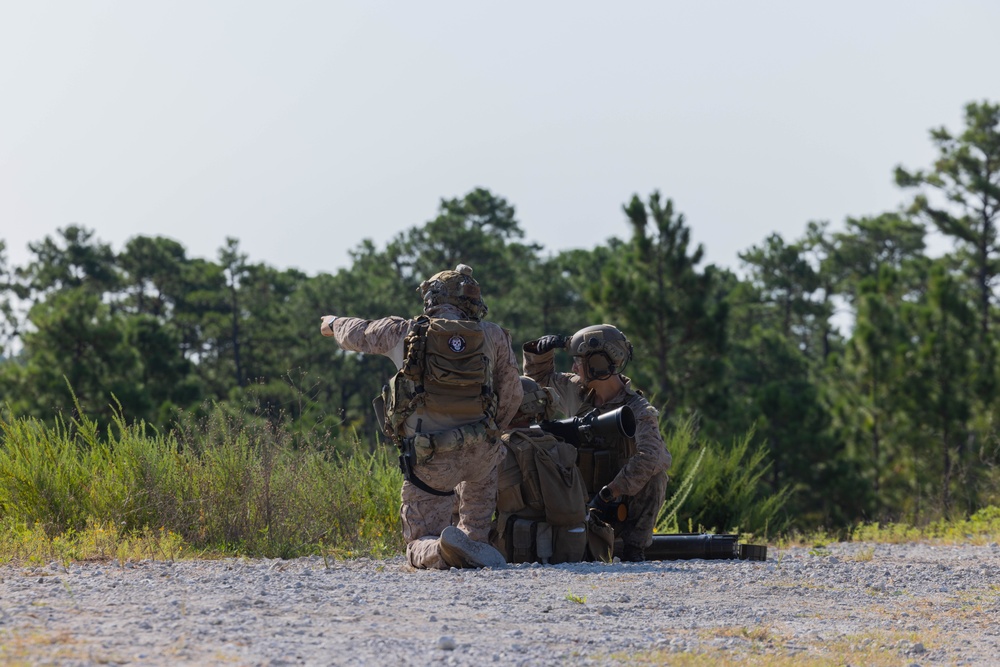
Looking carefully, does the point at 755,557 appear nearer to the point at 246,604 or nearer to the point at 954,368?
the point at 246,604

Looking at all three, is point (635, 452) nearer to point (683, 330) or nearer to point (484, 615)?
point (484, 615)

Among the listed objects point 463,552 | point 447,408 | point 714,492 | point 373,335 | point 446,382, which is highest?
point 373,335

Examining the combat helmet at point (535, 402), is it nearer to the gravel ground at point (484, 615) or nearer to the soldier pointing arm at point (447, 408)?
the soldier pointing arm at point (447, 408)

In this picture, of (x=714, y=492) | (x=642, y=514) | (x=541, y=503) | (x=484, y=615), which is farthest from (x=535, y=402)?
(x=714, y=492)

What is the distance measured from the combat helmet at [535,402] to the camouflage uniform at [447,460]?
0.77ft

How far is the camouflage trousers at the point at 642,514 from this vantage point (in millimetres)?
7609

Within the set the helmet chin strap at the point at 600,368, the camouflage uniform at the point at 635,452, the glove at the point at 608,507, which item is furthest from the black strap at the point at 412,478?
the helmet chin strap at the point at 600,368

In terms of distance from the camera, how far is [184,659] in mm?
3795

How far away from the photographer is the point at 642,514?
762cm

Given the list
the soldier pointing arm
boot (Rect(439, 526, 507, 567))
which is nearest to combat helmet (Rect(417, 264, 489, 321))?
the soldier pointing arm

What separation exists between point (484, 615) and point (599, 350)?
A: 3025 millimetres

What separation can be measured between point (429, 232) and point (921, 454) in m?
20.2

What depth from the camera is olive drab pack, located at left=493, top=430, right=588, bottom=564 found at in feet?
22.8

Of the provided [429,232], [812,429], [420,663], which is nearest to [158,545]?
[420,663]
